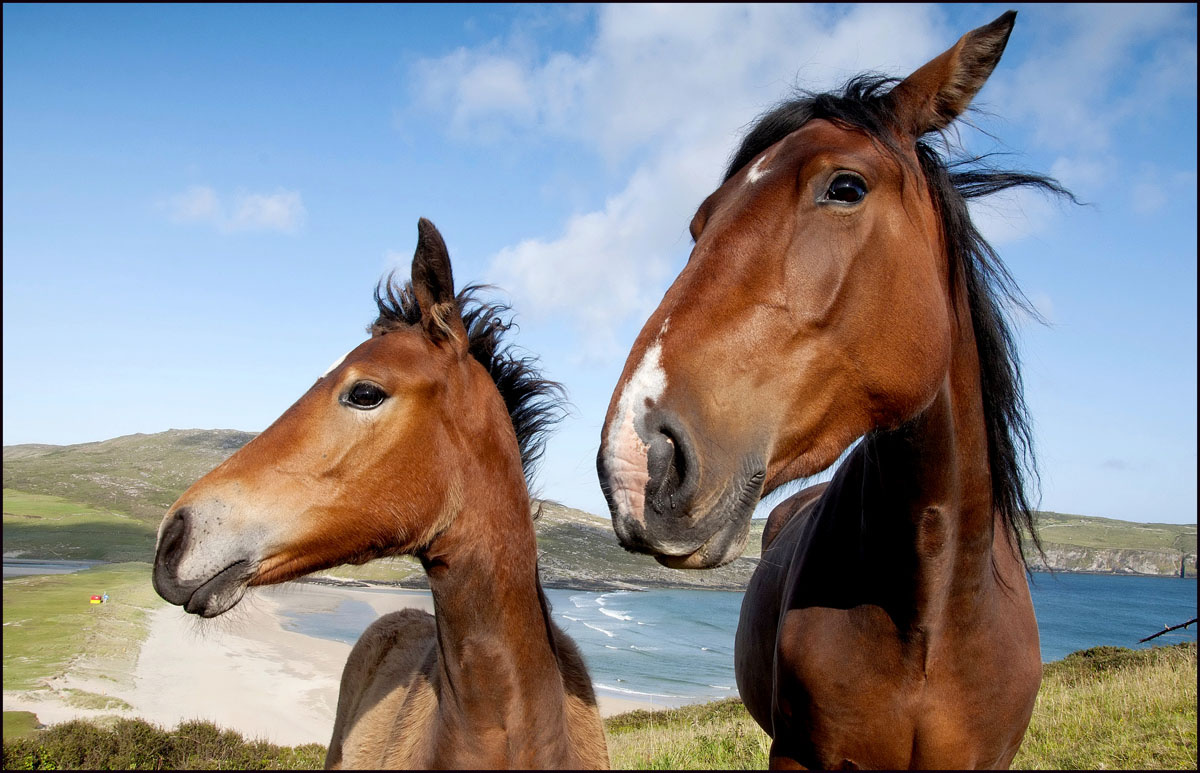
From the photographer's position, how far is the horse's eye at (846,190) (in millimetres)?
1998

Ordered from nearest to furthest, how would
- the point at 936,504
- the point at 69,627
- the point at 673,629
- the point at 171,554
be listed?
the point at 936,504 → the point at 171,554 → the point at 69,627 → the point at 673,629

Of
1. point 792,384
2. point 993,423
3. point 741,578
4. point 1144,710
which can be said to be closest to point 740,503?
point 792,384

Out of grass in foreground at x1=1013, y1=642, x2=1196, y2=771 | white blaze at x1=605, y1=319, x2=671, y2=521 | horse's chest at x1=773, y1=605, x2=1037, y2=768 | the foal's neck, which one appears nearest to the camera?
white blaze at x1=605, y1=319, x2=671, y2=521

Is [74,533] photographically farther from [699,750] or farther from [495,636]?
[495,636]

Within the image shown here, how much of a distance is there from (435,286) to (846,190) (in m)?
1.94

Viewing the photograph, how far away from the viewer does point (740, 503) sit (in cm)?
165

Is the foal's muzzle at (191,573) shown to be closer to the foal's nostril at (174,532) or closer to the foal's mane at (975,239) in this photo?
the foal's nostril at (174,532)

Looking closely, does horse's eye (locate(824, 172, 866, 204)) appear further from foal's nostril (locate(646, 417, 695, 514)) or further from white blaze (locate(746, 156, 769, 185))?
foal's nostril (locate(646, 417, 695, 514))

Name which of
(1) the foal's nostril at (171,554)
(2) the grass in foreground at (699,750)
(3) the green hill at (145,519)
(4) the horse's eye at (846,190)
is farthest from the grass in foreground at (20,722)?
(4) the horse's eye at (846,190)

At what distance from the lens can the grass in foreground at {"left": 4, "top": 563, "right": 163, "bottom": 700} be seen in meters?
17.7

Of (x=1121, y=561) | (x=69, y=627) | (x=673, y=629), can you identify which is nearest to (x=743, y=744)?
(x=69, y=627)

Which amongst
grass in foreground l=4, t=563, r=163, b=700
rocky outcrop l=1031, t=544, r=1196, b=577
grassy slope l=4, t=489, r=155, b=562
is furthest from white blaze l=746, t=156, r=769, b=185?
rocky outcrop l=1031, t=544, r=1196, b=577

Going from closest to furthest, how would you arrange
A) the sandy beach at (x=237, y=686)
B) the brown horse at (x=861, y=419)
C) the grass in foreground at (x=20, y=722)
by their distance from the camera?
the brown horse at (x=861, y=419), the grass in foreground at (x=20, y=722), the sandy beach at (x=237, y=686)

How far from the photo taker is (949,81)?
218 cm
